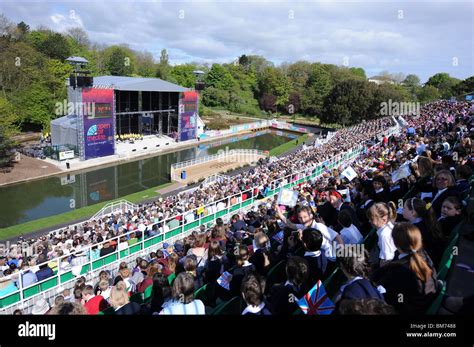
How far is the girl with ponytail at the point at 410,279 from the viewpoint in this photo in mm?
3133

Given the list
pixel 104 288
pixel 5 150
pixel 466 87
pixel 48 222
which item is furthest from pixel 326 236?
pixel 466 87

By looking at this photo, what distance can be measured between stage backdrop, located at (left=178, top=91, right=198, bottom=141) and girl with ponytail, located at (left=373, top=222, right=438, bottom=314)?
133ft

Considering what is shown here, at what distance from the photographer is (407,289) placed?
10.4 ft

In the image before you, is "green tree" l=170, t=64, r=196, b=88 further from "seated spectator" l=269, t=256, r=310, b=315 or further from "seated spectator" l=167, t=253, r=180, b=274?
"seated spectator" l=269, t=256, r=310, b=315

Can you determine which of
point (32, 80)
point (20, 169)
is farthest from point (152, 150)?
point (32, 80)

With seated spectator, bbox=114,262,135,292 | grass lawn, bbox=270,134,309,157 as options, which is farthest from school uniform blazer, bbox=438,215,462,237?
grass lawn, bbox=270,134,309,157

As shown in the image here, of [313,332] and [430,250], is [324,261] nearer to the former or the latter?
[430,250]

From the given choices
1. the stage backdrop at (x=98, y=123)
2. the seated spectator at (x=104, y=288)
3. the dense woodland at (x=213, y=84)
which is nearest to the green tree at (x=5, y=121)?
the dense woodland at (x=213, y=84)

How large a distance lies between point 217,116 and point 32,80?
30002mm

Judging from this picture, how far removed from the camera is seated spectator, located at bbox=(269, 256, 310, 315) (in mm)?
3404

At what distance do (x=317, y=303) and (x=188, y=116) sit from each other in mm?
41331

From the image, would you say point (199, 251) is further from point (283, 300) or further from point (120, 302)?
point (283, 300)

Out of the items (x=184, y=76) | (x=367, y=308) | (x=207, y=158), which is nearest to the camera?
(x=367, y=308)

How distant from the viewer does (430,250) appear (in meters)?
4.32
